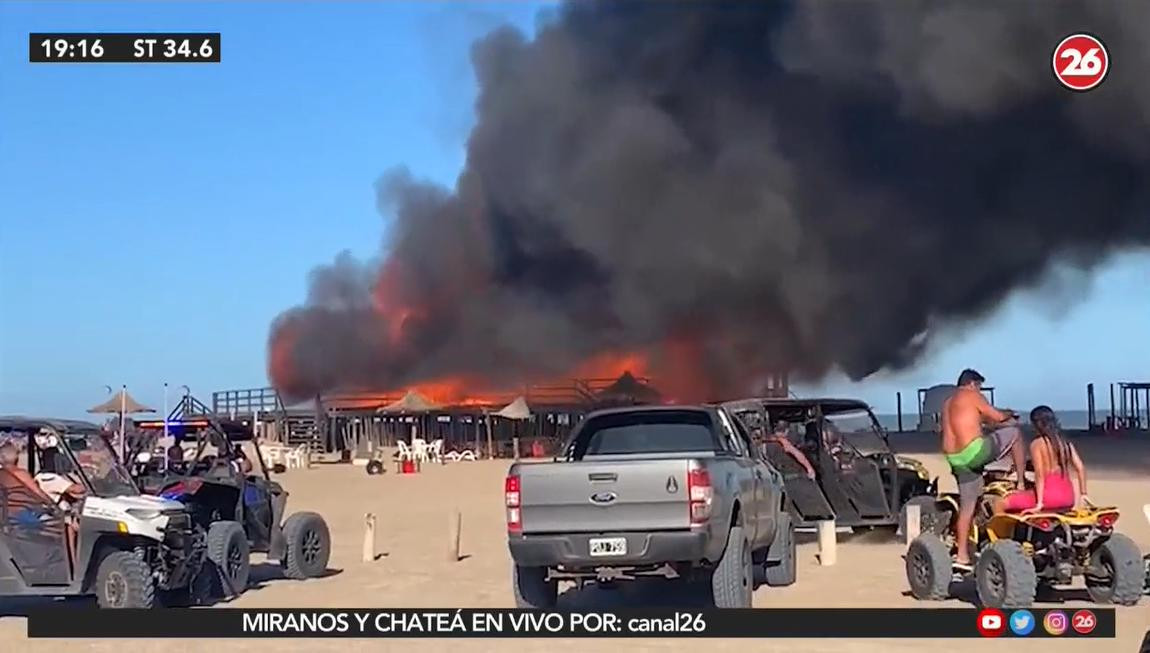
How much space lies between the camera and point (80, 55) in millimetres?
10078

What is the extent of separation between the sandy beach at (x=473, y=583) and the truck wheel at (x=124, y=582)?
646mm

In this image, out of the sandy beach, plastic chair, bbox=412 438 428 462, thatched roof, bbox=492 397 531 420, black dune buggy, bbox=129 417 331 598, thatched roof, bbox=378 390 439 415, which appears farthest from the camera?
thatched roof, bbox=378 390 439 415

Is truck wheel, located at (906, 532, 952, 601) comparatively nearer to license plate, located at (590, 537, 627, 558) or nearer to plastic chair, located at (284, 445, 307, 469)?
license plate, located at (590, 537, 627, 558)

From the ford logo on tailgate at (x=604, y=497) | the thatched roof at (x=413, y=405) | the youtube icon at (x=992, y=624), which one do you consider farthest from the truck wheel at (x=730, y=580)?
the thatched roof at (x=413, y=405)

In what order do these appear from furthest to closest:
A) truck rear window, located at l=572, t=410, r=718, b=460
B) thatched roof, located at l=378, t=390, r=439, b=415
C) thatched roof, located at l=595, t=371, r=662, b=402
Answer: thatched roof, located at l=595, t=371, r=662, b=402 < thatched roof, located at l=378, t=390, r=439, b=415 < truck rear window, located at l=572, t=410, r=718, b=460

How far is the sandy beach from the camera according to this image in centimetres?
895

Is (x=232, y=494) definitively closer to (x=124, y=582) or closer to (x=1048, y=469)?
(x=124, y=582)

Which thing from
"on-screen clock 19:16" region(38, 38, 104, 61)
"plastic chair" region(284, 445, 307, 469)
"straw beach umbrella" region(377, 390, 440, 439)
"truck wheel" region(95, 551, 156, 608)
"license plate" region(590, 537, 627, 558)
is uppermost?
"on-screen clock 19:16" region(38, 38, 104, 61)

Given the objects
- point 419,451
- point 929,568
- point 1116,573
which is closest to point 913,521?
point 929,568

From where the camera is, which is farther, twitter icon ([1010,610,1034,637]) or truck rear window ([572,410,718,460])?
truck rear window ([572,410,718,460])

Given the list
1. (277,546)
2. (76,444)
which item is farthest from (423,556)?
(76,444)

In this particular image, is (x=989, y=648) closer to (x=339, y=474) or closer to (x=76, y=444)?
(x=76, y=444)

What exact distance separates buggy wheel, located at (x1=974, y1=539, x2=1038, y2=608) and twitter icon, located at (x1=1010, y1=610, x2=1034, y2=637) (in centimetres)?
152

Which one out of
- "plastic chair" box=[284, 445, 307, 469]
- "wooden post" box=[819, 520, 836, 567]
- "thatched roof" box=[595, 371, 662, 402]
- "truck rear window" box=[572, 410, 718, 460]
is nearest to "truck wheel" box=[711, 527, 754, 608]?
"truck rear window" box=[572, 410, 718, 460]
